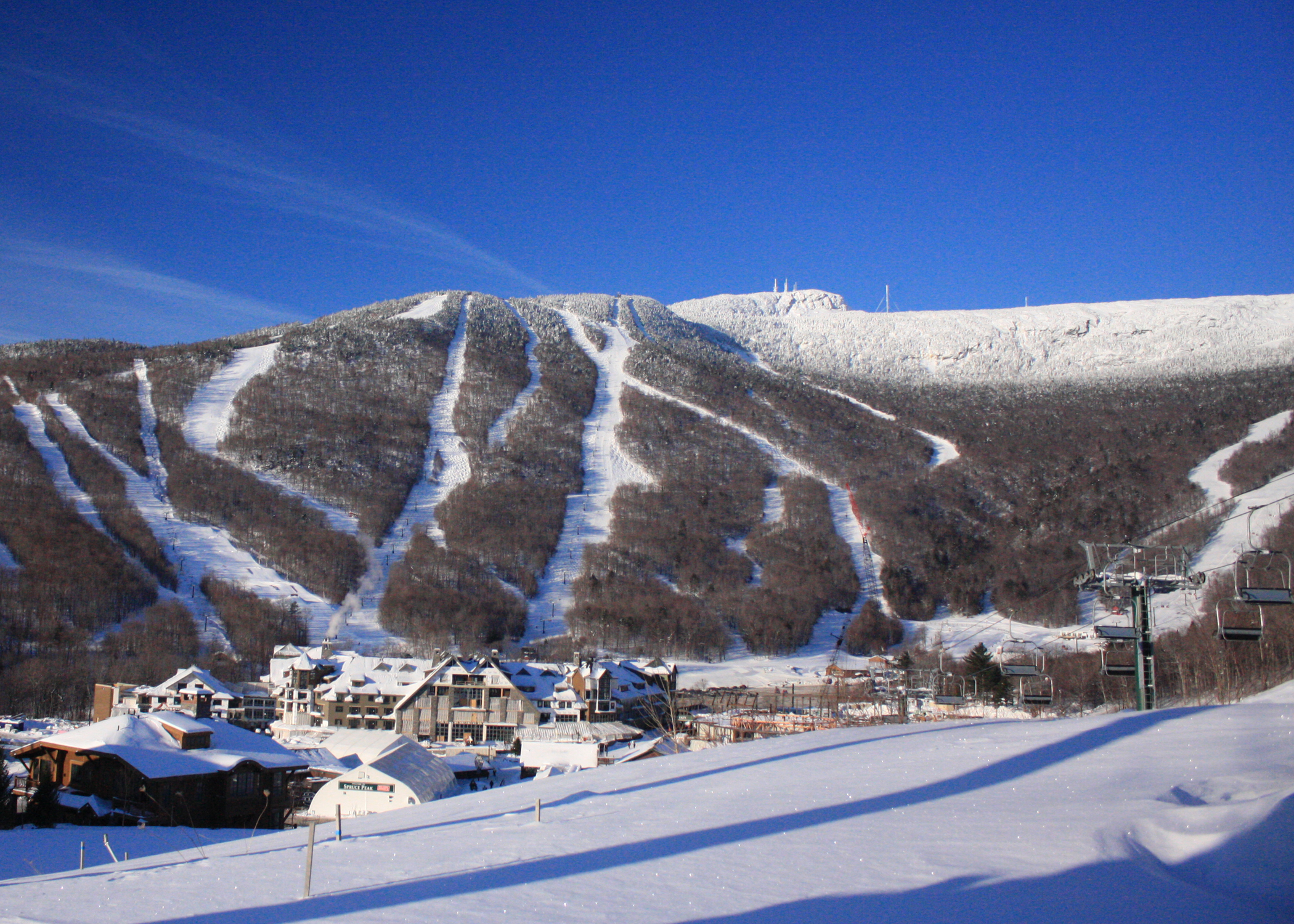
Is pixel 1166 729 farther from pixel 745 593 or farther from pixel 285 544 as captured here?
pixel 285 544

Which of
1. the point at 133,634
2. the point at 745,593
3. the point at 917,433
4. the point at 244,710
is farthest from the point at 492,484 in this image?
the point at 917,433

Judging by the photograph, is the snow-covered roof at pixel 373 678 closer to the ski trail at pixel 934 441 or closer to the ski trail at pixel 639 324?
the ski trail at pixel 934 441

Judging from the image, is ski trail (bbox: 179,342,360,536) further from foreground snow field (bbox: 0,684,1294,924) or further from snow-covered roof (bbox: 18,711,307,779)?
foreground snow field (bbox: 0,684,1294,924)

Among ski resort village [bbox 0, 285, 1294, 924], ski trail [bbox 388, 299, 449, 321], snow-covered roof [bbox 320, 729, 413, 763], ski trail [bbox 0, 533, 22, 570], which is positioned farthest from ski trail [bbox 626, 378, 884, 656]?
ski trail [bbox 0, 533, 22, 570]

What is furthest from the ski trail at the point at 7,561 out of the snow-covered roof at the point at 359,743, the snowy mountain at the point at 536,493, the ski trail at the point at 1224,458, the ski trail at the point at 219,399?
the ski trail at the point at 1224,458

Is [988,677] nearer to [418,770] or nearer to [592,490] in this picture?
[418,770]
